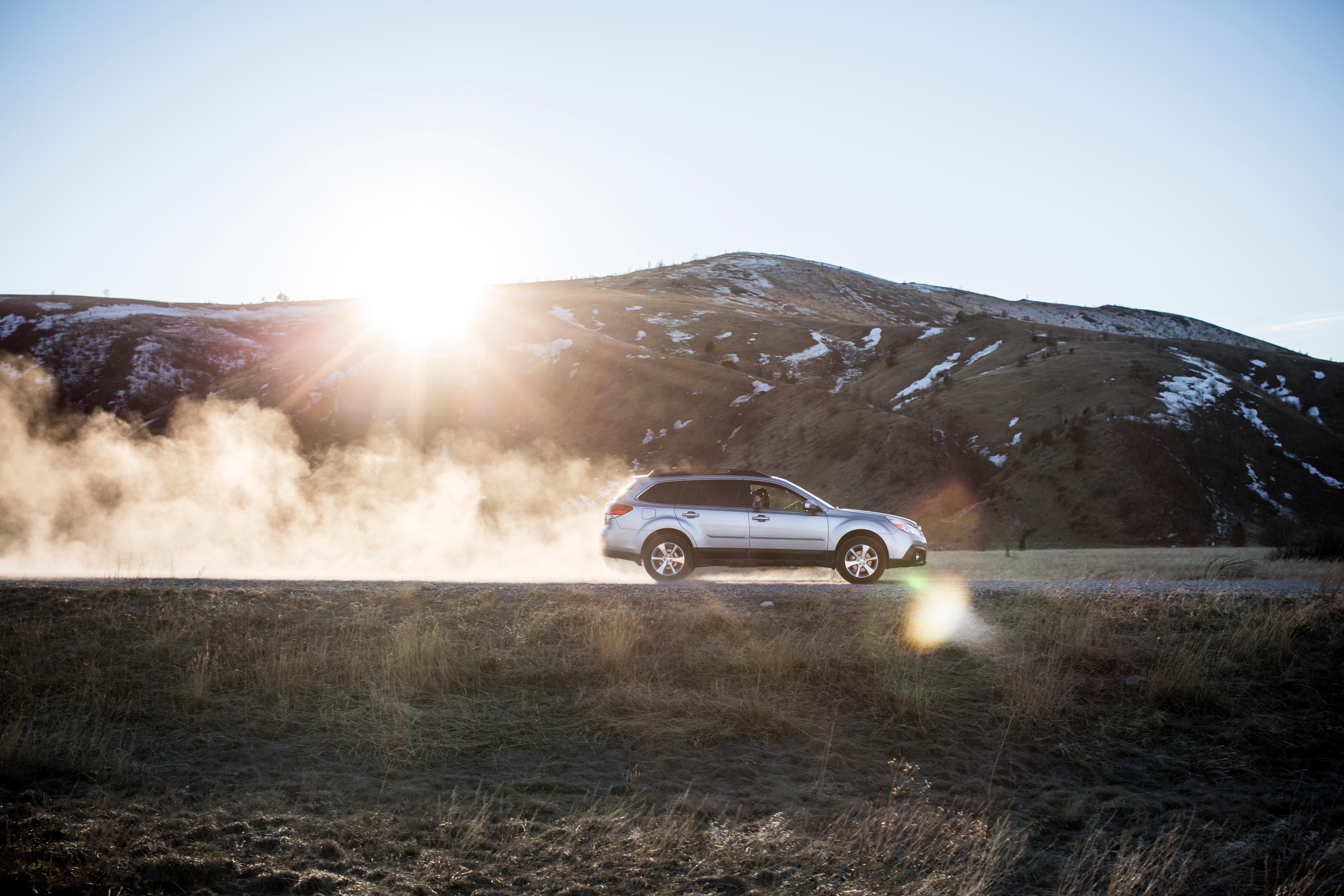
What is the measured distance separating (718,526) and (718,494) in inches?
22.4

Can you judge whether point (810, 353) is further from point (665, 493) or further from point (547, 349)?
point (665, 493)

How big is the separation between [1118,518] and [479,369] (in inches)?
1659

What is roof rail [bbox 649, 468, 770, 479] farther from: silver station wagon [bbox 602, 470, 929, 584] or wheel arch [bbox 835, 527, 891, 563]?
wheel arch [bbox 835, 527, 891, 563]

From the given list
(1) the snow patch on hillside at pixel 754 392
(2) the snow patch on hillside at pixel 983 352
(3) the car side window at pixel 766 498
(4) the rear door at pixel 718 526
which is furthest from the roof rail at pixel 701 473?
(2) the snow patch on hillside at pixel 983 352

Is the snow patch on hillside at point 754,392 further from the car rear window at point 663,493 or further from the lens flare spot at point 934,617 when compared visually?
the lens flare spot at point 934,617

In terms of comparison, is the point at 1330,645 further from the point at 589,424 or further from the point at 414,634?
the point at 589,424

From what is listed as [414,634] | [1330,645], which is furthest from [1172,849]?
[414,634]

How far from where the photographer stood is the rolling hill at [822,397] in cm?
4097

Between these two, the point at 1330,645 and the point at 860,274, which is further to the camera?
the point at 860,274

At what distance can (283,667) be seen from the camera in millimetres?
8641

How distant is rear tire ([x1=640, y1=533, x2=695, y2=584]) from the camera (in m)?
13.5

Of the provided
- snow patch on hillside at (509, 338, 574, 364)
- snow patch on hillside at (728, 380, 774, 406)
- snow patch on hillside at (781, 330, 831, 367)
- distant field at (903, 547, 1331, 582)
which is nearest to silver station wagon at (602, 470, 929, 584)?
distant field at (903, 547, 1331, 582)

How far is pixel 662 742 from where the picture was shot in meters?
7.77

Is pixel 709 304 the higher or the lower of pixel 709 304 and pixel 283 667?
the higher
